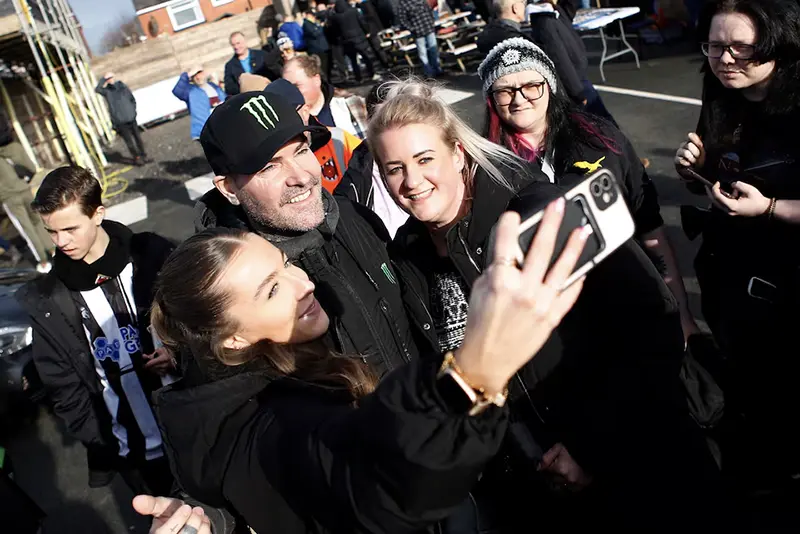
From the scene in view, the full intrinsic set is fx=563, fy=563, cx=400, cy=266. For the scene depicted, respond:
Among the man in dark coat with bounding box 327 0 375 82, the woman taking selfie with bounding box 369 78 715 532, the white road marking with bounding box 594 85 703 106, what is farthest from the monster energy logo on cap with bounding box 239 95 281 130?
the man in dark coat with bounding box 327 0 375 82

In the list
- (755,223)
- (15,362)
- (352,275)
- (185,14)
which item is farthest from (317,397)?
(185,14)

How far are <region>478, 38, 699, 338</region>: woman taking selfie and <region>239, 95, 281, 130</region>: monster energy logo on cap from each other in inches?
44.2

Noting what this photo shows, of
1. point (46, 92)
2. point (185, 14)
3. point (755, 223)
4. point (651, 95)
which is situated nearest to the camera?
point (755, 223)

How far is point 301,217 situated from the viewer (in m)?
2.21

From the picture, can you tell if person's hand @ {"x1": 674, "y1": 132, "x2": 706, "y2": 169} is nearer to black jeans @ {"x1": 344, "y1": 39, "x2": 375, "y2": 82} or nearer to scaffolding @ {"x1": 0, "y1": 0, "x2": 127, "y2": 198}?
scaffolding @ {"x1": 0, "y1": 0, "x2": 127, "y2": 198}

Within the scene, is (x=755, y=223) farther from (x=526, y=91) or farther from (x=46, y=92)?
(x=46, y=92)

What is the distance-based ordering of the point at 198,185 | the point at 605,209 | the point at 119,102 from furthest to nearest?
the point at 119,102
the point at 198,185
the point at 605,209

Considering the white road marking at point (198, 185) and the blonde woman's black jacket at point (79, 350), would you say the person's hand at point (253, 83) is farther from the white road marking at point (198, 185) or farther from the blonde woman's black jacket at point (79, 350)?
the white road marking at point (198, 185)

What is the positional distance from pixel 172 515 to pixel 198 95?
8205 millimetres

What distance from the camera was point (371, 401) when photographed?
88cm

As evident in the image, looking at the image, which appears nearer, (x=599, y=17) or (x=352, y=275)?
(x=352, y=275)

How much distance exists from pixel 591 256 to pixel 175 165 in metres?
12.5

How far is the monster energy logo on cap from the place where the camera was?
7.32ft

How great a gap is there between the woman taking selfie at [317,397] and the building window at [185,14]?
140 feet
